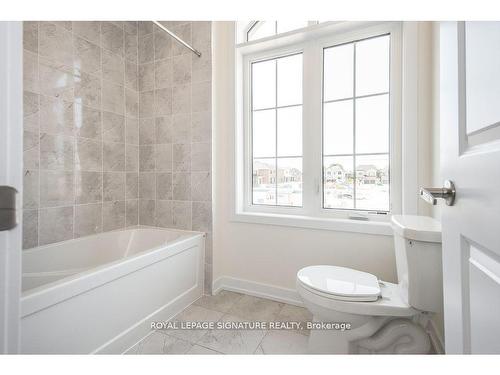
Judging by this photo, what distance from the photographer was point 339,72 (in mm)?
1722

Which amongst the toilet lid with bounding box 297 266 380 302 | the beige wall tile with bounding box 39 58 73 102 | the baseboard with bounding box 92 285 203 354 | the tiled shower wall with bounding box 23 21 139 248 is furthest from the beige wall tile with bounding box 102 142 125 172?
the toilet lid with bounding box 297 266 380 302

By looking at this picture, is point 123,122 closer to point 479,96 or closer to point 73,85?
point 73,85

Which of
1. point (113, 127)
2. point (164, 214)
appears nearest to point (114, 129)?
point (113, 127)

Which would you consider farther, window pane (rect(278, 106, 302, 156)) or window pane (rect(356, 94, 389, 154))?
window pane (rect(278, 106, 302, 156))

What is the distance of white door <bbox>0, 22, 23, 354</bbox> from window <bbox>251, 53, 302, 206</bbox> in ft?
5.31

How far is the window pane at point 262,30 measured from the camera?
190 cm

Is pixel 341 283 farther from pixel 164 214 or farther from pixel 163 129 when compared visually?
pixel 163 129

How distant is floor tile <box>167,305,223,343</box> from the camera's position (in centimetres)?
136

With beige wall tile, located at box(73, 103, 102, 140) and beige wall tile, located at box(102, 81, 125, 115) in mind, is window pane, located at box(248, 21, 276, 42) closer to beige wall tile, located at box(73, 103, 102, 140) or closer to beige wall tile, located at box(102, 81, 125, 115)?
beige wall tile, located at box(102, 81, 125, 115)

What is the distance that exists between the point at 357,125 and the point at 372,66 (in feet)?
1.37

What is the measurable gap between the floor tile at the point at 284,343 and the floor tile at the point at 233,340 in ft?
0.16
